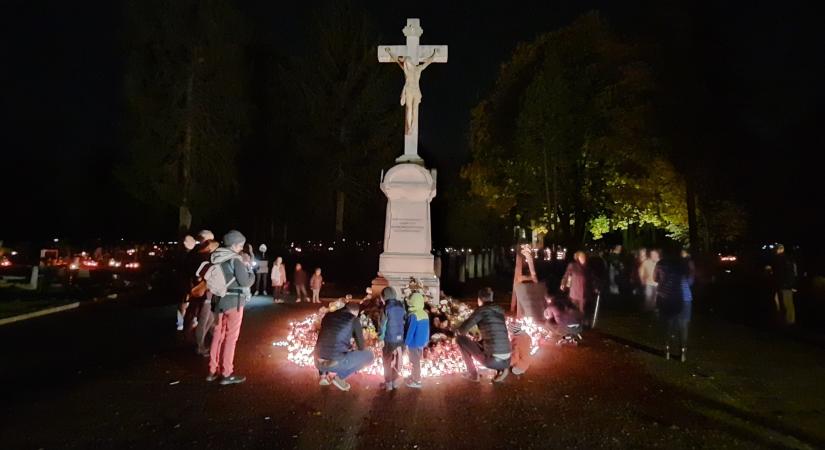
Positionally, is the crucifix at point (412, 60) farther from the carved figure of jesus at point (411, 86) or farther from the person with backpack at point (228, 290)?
the person with backpack at point (228, 290)

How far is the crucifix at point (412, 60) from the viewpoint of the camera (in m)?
13.5

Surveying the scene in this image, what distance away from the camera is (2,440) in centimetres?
572

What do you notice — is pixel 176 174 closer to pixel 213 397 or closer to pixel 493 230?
pixel 213 397

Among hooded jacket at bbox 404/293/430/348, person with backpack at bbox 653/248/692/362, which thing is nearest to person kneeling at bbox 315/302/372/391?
hooded jacket at bbox 404/293/430/348

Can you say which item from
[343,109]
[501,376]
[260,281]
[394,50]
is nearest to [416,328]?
[501,376]

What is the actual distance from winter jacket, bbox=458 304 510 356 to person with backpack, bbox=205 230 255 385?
2712mm

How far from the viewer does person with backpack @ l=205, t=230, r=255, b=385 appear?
7441 mm

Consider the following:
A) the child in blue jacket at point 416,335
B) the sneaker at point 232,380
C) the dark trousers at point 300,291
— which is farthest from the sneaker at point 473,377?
the dark trousers at point 300,291

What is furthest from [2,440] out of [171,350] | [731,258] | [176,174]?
[731,258]

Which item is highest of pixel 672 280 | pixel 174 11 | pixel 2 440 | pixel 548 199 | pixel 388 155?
pixel 174 11

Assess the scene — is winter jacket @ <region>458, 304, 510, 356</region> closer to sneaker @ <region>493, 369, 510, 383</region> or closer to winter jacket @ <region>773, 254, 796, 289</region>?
sneaker @ <region>493, 369, 510, 383</region>

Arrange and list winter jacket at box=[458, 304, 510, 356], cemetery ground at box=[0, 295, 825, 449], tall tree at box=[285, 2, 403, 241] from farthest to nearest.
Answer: tall tree at box=[285, 2, 403, 241] < winter jacket at box=[458, 304, 510, 356] < cemetery ground at box=[0, 295, 825, 449]

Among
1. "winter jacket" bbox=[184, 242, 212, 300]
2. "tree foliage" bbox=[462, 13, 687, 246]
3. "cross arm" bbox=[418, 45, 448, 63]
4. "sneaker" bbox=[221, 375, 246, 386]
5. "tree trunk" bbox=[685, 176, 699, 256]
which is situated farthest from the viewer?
"tree foliage" bbox=[462, 13, 687, 246]

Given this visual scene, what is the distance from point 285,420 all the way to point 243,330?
6.14 meters
